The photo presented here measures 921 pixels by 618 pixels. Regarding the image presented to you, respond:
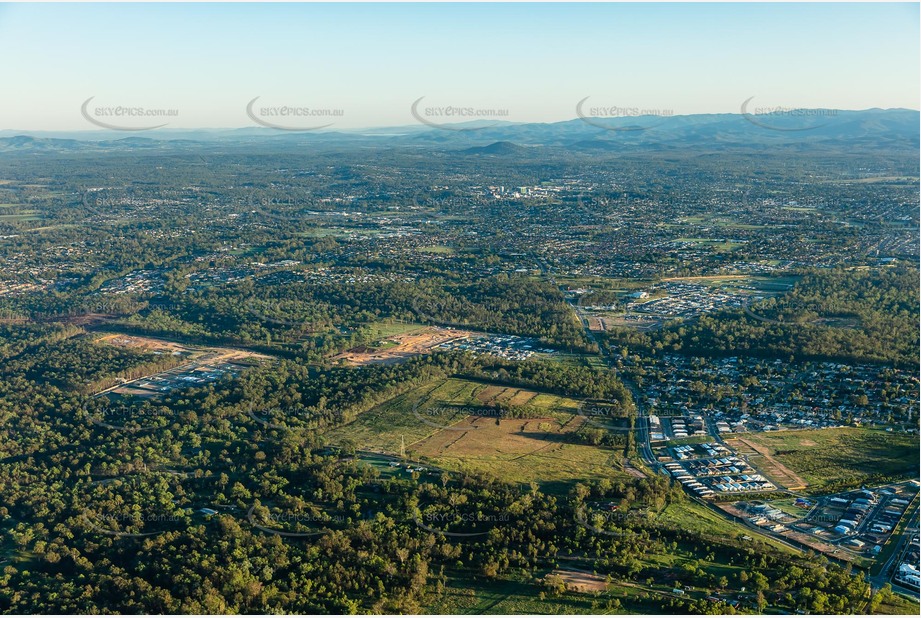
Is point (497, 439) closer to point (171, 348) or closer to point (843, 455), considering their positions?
point (843, 455)

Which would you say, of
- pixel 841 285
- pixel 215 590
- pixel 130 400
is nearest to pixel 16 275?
pixel 130 400

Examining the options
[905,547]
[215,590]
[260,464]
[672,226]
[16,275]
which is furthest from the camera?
[672,226]

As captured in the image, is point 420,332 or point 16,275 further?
point 16,275

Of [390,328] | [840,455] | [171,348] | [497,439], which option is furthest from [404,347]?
[840,455]

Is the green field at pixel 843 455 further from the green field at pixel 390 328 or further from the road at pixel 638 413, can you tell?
the green field at pixel 390 328

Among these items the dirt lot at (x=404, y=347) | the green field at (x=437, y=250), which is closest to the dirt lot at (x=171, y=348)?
the dirt lot at (x=404, y=347)

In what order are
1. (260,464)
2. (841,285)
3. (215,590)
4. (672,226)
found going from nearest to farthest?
1. (215,590)
2. (260,464)
3. (841,285)
4. (672,226)

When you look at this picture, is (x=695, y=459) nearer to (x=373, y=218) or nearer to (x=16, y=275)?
(x=16, y=275)
